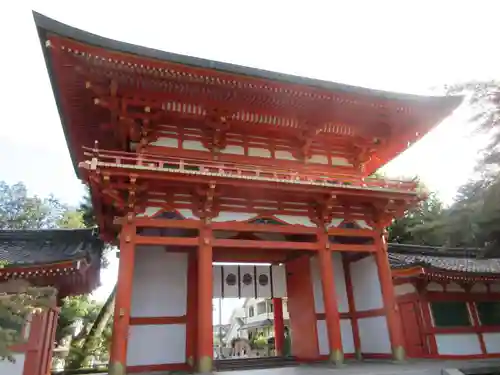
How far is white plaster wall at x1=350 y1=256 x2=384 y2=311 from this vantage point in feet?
33.5

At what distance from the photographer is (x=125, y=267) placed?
784 cm

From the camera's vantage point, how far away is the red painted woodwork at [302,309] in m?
10.4

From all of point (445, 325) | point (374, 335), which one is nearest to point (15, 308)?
point (374, 335)

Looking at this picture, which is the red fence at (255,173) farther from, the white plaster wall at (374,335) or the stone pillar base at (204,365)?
the stone pillar base at (204,365)

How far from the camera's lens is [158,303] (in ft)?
A: 30.5

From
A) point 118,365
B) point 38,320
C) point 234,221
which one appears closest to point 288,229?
point 234,221

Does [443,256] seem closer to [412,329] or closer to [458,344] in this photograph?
[458,344]

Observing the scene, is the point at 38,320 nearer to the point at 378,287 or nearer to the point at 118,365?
the point at 118,365

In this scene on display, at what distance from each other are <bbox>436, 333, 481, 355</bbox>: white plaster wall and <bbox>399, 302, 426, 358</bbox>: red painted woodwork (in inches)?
20.6

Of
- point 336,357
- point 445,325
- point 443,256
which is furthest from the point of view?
point 443,256

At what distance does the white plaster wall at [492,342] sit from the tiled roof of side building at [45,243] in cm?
1211

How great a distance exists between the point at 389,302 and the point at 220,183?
208 inches

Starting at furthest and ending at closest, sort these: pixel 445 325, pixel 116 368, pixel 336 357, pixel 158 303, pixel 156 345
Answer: pixel 445 325
pixel 158 303
pixel 156 345
pixel 336 357
pixel 116 368

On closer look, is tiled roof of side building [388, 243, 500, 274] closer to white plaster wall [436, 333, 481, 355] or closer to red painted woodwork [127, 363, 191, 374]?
white plaster wall [436, 333, 481, 355]
